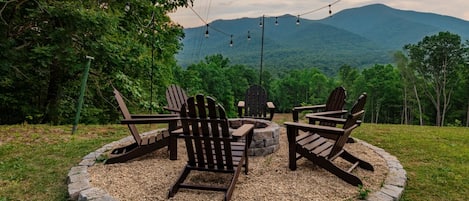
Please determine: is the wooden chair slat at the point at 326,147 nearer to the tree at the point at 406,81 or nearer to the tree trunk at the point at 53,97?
the tree trunk at the point at 53,97

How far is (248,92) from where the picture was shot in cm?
581

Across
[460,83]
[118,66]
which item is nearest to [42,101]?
[118,66]

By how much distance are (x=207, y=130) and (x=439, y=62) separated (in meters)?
24.9

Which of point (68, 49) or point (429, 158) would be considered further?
point (68, 49)

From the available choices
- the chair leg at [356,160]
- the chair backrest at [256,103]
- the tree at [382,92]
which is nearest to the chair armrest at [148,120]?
the chair leg at [356,160]

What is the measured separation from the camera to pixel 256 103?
18.8 ft

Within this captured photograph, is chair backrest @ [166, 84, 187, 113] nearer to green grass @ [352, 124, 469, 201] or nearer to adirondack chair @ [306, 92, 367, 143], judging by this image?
adirondack chair @ [306, 92, 367, 143]

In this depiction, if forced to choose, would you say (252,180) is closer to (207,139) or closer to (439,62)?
(207,139)

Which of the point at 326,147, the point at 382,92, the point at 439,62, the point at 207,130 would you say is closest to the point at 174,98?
the point at 207,130

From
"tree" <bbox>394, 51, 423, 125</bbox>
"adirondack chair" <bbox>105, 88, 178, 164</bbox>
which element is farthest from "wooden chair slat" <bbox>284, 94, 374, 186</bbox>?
"tree" <bbox>394, 51, 423, 125</bbox>

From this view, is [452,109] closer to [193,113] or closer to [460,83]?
[460,83]

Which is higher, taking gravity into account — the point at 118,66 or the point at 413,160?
the point at 118,66

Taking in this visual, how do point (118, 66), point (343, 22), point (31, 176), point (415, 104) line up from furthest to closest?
point (343, 22)
point (415, 104)
point (118, 66)
point (31, 176)

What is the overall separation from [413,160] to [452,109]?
1048 inches
